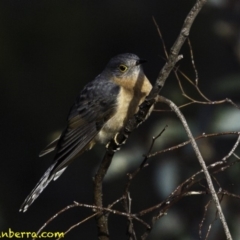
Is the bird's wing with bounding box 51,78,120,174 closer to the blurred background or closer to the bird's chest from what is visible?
the bird's chest

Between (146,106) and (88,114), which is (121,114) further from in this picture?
(146,106)

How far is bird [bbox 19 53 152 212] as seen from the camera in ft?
15.8

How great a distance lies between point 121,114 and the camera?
4.86m

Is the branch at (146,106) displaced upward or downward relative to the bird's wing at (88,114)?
upward

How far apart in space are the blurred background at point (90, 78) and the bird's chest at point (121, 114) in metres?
0.83

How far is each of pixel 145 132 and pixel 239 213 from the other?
3.42ft

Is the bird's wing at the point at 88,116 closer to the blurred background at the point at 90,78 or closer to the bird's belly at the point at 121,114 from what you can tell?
the bird's belly at the point at 121,114

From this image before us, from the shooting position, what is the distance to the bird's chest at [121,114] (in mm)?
4863

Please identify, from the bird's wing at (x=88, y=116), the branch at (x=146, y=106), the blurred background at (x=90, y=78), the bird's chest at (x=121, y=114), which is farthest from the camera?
the blurred background at (x=90, y=78)

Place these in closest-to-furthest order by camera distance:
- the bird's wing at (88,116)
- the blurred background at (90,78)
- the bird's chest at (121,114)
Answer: the bird's wing at (88,116) < the bird's chest at (121,114) < the blurred background at (90,78)

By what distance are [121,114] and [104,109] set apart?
0.49ft

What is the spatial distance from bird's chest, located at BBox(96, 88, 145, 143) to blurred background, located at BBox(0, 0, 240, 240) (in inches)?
32.5

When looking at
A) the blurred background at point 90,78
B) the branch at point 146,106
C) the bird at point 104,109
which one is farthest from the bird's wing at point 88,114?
the blurred background at point 90,78

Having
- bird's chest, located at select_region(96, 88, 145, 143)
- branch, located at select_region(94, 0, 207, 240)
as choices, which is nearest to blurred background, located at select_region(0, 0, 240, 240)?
bird's chest, located at select_region(96, 88, 145, 143)
